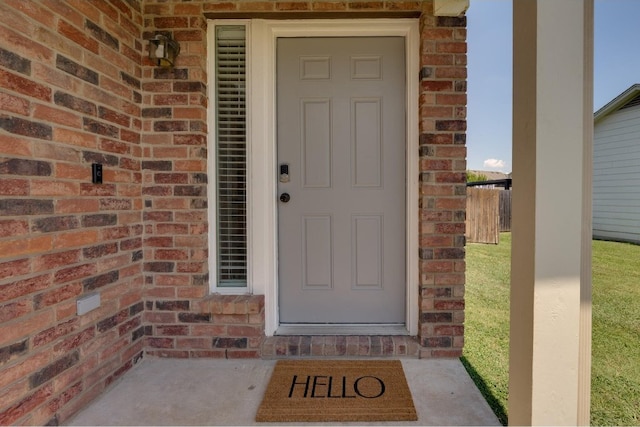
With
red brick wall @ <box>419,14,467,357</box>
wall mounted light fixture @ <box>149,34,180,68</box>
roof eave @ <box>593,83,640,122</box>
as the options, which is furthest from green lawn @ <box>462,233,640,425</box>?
roof eave @ <box>593,83,640,122</box>

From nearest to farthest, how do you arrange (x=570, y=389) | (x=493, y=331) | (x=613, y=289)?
(x=570, y=389), (x=493, y=331), (x=613, y=289)

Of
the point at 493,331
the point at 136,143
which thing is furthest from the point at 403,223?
the point at 136,143

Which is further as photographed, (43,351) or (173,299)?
(173,299)

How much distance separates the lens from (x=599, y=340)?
2330 mm

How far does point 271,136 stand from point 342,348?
4.92 feet

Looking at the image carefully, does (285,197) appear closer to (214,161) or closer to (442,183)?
(214,161)

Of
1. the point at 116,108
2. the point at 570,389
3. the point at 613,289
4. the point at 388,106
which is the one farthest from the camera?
the point at 613,289

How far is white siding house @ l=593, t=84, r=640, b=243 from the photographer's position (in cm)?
725

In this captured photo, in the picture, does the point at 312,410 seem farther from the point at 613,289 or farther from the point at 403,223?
the point at 613,289

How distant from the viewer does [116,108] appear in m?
1.90

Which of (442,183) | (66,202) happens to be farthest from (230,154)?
(442,183)

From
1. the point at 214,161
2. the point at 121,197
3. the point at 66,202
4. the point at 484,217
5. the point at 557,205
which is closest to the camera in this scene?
the point at 557,205

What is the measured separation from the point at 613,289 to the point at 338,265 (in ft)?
10.9

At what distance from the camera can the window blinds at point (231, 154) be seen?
7.32 ft
